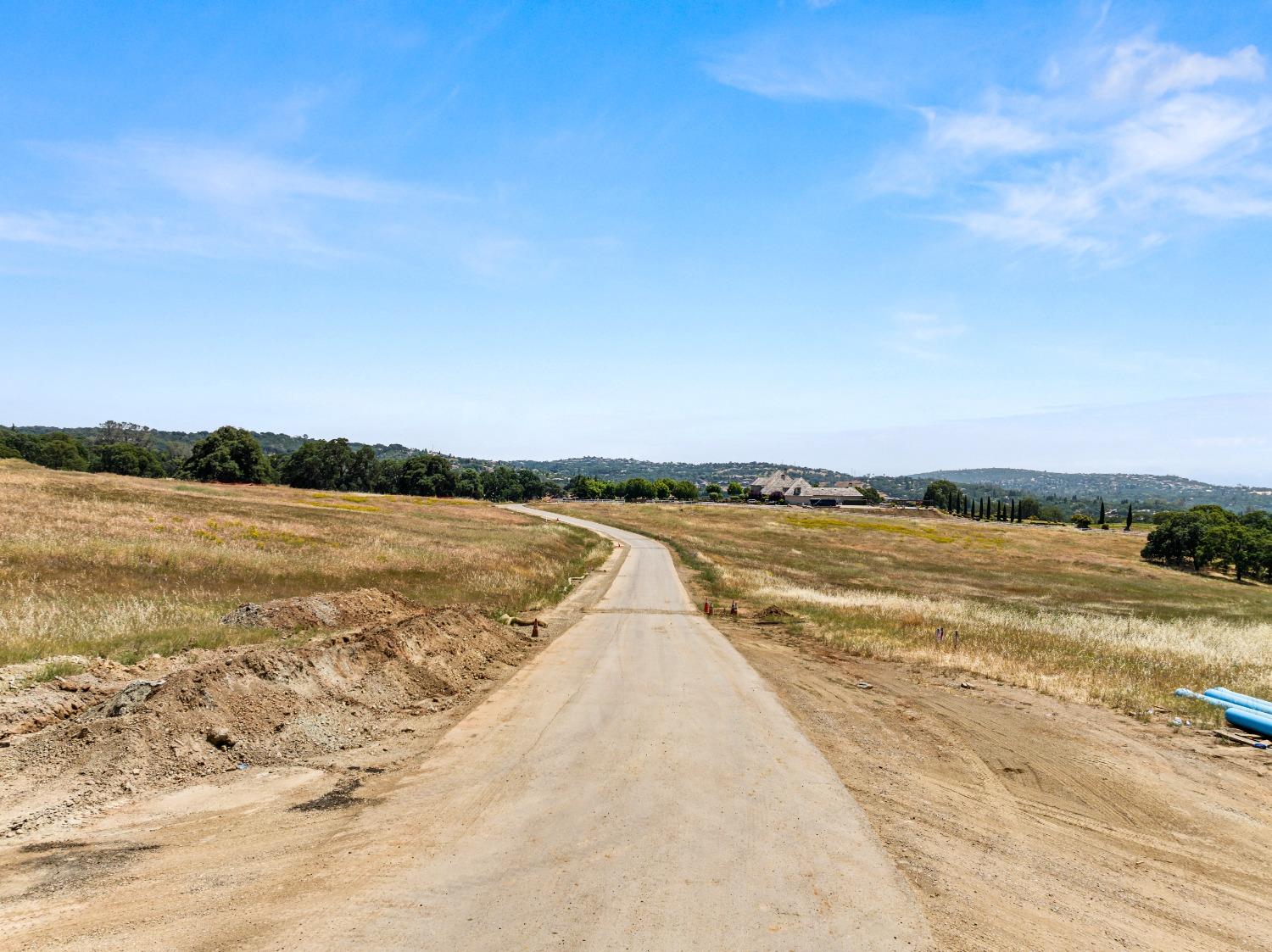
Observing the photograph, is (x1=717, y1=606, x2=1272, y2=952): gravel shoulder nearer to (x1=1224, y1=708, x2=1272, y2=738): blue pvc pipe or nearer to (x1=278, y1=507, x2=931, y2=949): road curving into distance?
(x1=278, y1=507, x2=931, y2=949): road curving into distance

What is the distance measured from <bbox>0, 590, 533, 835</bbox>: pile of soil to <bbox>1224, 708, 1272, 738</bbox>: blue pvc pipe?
1819cm

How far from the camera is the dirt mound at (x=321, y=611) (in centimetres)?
1942

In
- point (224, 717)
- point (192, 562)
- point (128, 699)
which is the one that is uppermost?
point (128, 699)

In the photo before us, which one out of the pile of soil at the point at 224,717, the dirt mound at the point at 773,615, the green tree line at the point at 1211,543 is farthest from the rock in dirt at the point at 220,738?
the green tree line at the point at 1211,543

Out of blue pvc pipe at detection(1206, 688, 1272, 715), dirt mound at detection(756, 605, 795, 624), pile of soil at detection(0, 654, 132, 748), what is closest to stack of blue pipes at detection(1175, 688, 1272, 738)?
blue pvc pipe at detection(1206, 688, 1272, 715)

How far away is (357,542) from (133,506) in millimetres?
16723

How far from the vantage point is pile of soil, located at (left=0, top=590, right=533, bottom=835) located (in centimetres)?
983

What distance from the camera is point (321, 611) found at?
2089 cm

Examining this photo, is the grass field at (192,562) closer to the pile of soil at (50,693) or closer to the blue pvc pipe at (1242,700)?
the pile of soil at (50,693)

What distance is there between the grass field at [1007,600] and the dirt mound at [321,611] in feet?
54.9

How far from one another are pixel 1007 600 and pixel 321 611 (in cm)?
4820

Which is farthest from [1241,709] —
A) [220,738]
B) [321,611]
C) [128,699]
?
[321,611]

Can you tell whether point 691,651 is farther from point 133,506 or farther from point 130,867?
point 133,506

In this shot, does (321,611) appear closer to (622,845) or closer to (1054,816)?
(622,845)
